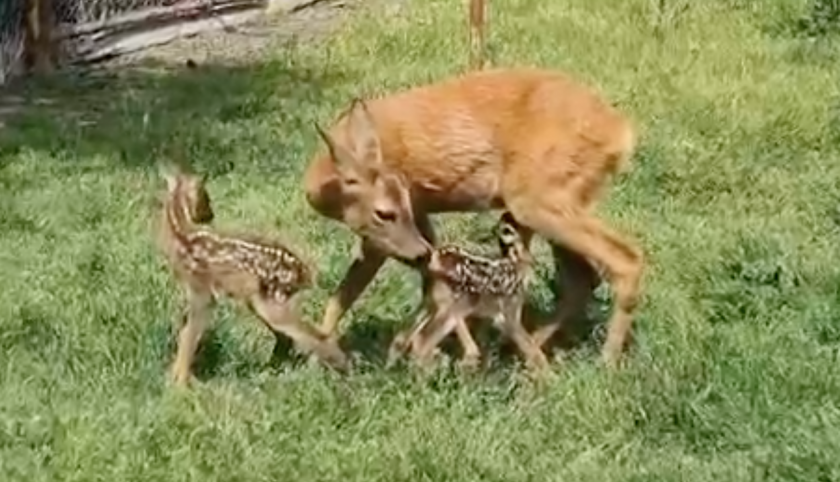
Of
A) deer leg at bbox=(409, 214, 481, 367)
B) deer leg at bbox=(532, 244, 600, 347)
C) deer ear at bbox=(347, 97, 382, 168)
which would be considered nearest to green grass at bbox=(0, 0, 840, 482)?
deer leg at bbox=(409, 214, 481, 367)

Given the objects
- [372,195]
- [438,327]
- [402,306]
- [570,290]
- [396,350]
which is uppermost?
[372,195]

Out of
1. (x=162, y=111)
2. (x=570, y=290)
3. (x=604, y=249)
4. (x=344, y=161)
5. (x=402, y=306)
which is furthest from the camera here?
(x=162, y=111)

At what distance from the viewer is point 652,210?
11.7 m

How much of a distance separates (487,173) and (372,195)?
55cm

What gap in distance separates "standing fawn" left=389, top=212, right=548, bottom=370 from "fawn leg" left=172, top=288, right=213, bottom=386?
2.40 feet

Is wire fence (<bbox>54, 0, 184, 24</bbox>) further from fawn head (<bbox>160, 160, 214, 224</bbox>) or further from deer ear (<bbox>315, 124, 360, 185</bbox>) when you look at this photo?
deer ear (<bbox>315, 124, 360, 185</bbox>)

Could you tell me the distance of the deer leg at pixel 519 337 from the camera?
8.59 meters

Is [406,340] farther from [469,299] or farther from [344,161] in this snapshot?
[344,161]

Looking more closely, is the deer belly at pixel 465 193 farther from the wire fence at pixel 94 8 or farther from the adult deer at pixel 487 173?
the wire fence at pixel 94 8

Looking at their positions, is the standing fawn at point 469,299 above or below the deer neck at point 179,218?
below

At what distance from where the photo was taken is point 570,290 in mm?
9234

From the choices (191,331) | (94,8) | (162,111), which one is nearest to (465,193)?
(191,331)

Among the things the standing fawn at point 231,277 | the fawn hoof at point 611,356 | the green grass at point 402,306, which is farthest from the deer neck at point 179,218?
the fawn hoof at point 611,356

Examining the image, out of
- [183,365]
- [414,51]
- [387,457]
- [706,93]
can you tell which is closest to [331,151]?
[183,365]
